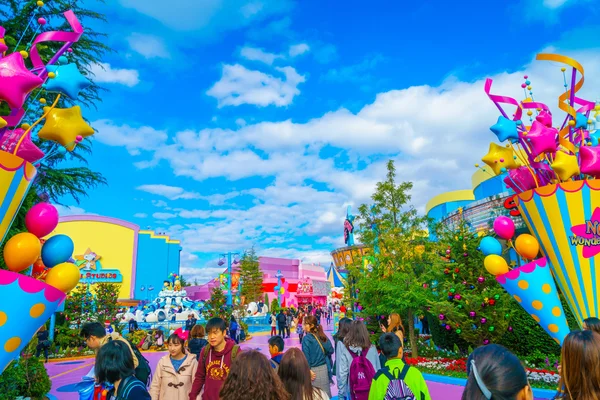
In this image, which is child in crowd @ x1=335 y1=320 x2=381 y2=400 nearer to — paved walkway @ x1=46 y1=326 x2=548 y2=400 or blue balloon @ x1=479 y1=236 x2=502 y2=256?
paved walkway @ x1=46 y1=326 x2=548 y2=400

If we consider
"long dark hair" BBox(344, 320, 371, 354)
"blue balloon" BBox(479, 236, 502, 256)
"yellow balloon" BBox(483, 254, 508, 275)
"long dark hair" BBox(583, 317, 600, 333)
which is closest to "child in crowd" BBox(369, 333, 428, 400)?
"long dark hair" BBox(344, 320, 371, 354)

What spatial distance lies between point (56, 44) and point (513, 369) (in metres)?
10.3

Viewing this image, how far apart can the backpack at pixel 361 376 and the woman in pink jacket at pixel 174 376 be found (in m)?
1.70

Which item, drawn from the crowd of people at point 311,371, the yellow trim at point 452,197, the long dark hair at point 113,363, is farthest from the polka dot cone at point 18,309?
the yellow trim at point 452,197

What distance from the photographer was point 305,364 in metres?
2.93

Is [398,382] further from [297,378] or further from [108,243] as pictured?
[108,243]

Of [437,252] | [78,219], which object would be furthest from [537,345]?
[78,219]

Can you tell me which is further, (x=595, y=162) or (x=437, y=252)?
(x=437, y=252)

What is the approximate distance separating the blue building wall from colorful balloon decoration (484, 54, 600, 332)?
1235 inches

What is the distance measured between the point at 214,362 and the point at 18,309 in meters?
1.81

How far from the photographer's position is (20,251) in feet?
12.3

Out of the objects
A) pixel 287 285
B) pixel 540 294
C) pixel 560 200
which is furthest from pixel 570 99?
pixel 287 285

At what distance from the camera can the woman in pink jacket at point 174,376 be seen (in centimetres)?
443

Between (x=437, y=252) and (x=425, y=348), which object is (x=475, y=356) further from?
(x=425, y=348)
